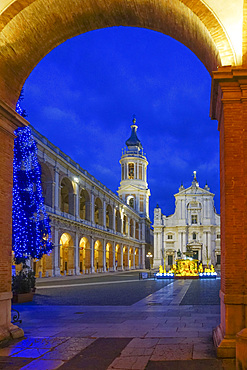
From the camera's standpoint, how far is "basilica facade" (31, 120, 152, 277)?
39506 millimetres

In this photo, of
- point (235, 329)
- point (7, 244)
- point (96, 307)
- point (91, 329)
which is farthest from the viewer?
point (96, 307)

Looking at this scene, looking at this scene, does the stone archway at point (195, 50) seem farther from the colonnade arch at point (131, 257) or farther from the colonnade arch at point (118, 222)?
the colonnade arch at point (131, 257)

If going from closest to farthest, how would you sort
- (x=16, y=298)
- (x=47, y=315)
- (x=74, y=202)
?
(x=47, y=315), (x=16, y=298), (x=74, y=202)

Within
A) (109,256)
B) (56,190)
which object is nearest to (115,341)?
(56,190)

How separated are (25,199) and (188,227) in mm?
61961

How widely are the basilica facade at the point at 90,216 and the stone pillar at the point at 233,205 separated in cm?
2898

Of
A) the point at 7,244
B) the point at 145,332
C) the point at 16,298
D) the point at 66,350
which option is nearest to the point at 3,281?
the point at 7,244

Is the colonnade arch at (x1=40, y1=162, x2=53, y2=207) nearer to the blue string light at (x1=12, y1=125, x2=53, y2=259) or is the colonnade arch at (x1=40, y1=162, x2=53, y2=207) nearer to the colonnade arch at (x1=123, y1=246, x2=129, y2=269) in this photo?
the blue string light at (x1=12, y1=125, x2=53, y2=259)

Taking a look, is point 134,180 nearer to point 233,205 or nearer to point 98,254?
point 98,254

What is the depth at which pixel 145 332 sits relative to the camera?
991 cm

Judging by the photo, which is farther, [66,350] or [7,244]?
[7,244]

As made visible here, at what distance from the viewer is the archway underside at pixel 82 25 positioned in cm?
844

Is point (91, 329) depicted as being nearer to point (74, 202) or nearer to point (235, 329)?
point (235, 329)

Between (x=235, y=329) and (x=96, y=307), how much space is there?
8.32 meters
